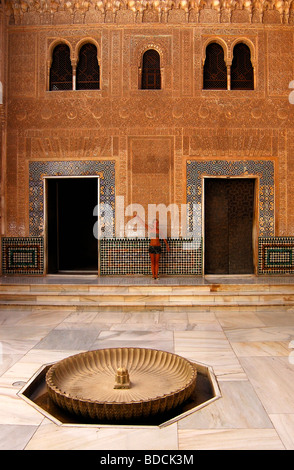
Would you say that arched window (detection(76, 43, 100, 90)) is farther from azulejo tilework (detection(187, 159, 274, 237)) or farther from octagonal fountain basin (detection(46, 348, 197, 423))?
octagonal fountain basin (detection(46, 348, 197, 423))

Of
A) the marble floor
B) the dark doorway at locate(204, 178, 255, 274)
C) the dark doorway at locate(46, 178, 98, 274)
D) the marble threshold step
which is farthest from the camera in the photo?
the dark doorway at locate(46, 178, 98, 274)

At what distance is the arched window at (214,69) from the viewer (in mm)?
5562

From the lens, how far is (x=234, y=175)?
17.8ft

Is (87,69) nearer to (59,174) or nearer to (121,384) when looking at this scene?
(59,174)

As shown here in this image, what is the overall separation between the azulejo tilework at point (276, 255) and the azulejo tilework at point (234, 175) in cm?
13

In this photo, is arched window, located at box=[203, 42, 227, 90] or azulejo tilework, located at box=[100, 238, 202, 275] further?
arched window, located at box=[203, 42, 227, 90]

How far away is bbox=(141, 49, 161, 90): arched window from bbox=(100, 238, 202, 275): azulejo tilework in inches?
91.9

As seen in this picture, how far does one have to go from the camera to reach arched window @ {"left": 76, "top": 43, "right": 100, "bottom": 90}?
18.4 feet

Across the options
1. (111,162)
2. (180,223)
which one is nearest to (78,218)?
(111,162)

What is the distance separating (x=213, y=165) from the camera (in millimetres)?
5418

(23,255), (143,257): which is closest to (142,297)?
(143,257)

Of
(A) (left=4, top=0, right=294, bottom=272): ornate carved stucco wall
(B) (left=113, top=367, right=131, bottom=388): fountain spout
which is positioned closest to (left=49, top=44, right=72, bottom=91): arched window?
(A) (left=4, top=0, right=294, bottom=272): ornate carved stucco wall

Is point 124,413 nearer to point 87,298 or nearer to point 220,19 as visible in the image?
point 87,298

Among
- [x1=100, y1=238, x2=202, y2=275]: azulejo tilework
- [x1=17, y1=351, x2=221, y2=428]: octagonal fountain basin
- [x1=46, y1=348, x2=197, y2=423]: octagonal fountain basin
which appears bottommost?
[x1=17, y1=351, x2=221, y2=428]: octagonal fountain basin
